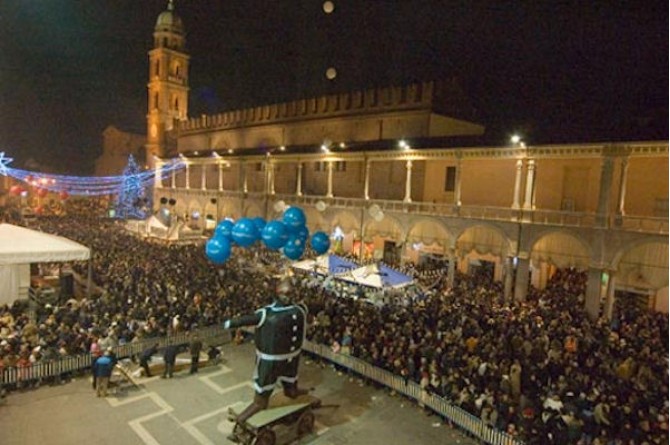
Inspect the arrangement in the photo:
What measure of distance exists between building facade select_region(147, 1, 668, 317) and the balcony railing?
55 millimetres

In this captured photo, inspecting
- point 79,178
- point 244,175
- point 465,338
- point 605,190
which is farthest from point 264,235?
point 79,178

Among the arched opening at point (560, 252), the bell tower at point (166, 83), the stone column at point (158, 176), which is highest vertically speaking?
the bell tower at point (166, 83)

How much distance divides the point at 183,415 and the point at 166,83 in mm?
51374

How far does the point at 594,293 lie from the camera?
798 inches

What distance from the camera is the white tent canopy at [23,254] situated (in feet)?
→ 56.7

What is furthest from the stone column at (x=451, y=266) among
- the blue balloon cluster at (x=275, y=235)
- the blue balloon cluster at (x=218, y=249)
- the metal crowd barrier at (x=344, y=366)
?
the blue balloon cluster at (x=218, y=249)

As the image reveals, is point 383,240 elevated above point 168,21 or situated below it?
below

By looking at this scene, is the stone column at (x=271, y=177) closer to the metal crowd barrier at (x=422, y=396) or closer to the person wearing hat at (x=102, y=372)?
the metal crowd barrier at (x=422, y=396)

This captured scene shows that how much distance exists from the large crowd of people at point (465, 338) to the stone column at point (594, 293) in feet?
1.62

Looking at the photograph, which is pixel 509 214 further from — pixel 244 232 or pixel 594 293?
pixel 244 232

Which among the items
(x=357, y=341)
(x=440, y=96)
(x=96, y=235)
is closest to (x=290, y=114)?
(x=440, y=96)

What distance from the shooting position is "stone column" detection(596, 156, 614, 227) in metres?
20.1

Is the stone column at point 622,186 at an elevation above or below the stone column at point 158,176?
below

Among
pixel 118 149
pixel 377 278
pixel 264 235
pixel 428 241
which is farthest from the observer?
pixel 118 149
